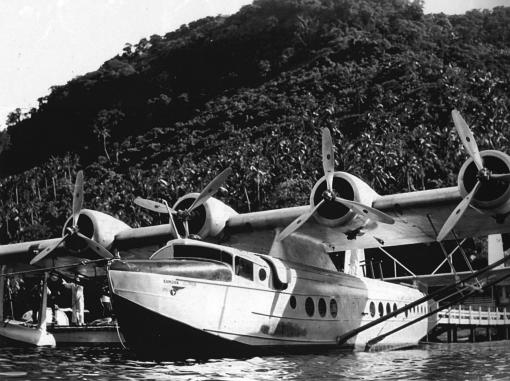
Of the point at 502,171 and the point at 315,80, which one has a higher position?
the point at 315,80

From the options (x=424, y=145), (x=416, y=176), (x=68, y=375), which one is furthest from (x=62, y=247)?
(x=424, y=145)

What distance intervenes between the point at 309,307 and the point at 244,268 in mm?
2699

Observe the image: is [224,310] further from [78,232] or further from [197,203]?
[78,232]

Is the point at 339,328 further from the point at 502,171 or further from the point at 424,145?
the point at 424,145

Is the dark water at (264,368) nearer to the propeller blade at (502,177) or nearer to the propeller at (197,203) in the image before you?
the propeller at (197,203)

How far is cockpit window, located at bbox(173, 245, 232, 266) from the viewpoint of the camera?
14.8 meters

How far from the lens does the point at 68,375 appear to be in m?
11.6

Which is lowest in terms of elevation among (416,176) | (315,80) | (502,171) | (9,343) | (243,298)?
(9,343)

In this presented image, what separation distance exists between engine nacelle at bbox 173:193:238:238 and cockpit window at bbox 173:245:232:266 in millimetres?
2995

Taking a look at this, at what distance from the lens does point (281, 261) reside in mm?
16453

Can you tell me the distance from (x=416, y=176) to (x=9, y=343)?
50.4 metres

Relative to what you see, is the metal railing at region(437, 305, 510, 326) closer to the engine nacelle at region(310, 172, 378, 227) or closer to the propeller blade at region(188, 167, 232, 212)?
the engine nacelle at region(310, 172, 378, 227)

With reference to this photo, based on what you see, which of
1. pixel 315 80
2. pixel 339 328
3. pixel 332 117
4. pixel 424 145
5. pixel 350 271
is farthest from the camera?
pixel 315 80

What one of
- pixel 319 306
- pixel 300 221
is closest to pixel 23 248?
pixel 319 306
